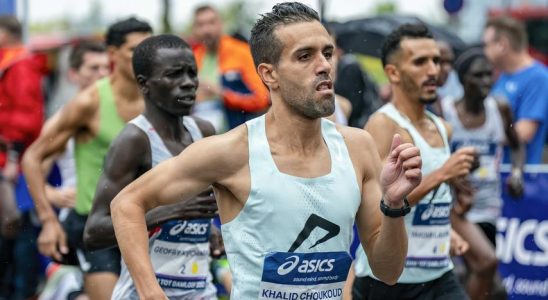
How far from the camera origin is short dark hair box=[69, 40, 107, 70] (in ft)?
33.8

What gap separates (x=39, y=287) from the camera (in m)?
11.4

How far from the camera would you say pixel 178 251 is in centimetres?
611

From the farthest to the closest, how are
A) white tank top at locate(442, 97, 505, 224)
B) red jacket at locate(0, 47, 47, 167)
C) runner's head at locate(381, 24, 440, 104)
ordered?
red jacket at locate(0, 47, 47, 167)
white tank top at locate(442, 97, 505, 224)
runner's head at locate(381, 24, 440, 104)

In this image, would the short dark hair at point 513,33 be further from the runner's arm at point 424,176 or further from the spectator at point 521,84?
the runner's arm at point 424,176

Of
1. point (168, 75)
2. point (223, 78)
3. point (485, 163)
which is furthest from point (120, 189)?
point (223, 78)

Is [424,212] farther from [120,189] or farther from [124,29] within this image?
[124,29]

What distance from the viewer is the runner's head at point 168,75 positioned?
21.0ft

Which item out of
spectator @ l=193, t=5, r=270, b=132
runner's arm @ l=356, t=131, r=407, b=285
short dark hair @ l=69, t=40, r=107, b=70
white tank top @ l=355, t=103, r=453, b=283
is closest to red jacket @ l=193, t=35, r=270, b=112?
spectator @ l=193, t=5, r=270, b=132

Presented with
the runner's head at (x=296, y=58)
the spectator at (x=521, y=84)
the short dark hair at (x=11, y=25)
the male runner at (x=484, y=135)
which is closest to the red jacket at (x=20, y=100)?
the short dark hair at (x=11, y=25)

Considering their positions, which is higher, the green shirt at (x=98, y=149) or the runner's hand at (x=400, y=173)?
the runner's hand at (x=400, y=173)

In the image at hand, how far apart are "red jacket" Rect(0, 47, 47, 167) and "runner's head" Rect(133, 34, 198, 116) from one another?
4009 mm

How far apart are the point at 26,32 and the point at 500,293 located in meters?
5.16

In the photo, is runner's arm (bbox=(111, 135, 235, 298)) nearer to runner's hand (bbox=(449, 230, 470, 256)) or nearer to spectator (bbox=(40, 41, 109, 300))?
runner's hand (bbox=(449, 230, 470, 256))

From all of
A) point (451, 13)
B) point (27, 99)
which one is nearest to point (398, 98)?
point (27, 99)
